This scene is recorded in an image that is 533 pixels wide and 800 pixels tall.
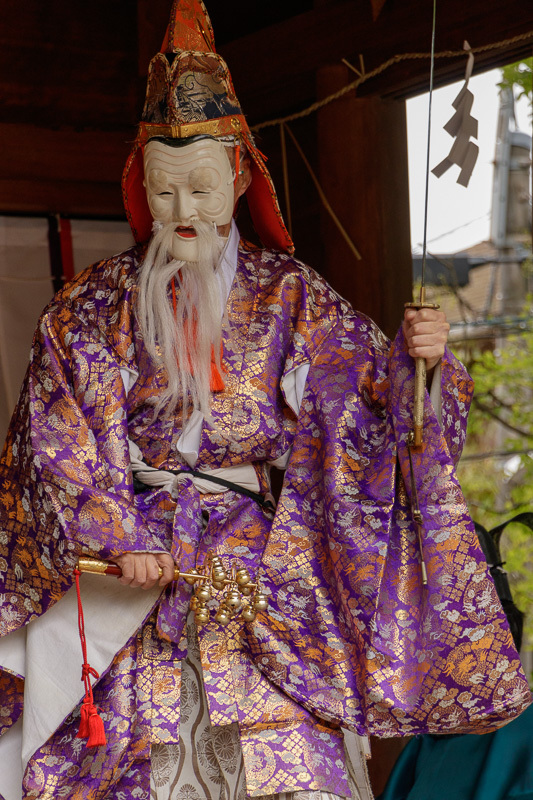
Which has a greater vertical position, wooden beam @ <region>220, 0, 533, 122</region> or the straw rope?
wooden beam @ <region>220, 0, 533, 122</region>

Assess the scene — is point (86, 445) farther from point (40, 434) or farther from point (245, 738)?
point (245, 738)

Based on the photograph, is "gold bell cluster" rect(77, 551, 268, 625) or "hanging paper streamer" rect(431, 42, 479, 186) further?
"hanging paper streamer" rect(431, 42, 479, 186)

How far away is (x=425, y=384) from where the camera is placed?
2.59m

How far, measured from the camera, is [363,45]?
3607 millimetres

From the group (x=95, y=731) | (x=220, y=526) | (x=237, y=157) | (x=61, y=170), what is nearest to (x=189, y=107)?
(x=237, y=157)

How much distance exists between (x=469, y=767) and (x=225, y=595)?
85cm

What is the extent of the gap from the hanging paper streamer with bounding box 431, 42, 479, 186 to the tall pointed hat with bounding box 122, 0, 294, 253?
0.52 meters

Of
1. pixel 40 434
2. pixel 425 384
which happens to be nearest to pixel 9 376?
pixel 40 434

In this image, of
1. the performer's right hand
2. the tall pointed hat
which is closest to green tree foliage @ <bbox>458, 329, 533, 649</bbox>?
the tall pointed hat

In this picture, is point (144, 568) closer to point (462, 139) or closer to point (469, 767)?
point (469, 767)

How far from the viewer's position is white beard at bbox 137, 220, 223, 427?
9.31ft

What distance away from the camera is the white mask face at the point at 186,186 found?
113 inches

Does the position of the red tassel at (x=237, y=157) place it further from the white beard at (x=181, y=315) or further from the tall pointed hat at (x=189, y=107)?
the white beard at (x=181, y=315)

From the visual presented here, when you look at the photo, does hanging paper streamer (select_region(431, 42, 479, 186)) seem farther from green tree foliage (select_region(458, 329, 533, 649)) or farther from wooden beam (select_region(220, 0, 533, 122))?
green tree foliage (select_region(458, 329, 533, 649))
